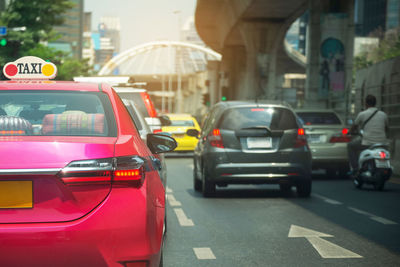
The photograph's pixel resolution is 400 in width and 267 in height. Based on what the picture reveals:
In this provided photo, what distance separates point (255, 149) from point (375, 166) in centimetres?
276

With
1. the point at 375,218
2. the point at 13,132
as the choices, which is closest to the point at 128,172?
the point at 13,132

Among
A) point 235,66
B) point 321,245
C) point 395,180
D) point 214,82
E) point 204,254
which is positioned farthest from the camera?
point 214,82

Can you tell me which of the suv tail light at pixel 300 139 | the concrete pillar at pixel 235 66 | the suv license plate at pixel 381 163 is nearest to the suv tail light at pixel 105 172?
the suv tail light at pixel 300 139

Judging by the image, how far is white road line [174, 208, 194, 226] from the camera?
9695 mm

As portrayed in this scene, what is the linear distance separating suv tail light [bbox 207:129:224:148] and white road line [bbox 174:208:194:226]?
1806 mm

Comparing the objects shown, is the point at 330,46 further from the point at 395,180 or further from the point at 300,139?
the point at 300,139

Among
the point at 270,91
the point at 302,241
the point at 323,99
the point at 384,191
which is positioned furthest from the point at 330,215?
the point at 270,91

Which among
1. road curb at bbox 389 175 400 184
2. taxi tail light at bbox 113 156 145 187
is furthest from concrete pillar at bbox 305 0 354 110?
taxi tail light at bbox 113 156 145 187

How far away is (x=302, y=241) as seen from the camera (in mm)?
8211

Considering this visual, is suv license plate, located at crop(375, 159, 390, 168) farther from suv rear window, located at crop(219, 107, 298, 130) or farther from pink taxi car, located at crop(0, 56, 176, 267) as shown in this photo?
pink taxi car, located at crop(0, 56, 176, 267)

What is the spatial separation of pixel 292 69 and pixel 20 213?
10649cm

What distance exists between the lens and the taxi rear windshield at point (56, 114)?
4.68 metres

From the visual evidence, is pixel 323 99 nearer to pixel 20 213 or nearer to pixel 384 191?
pixel 384 191

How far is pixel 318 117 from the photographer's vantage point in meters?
19.4
